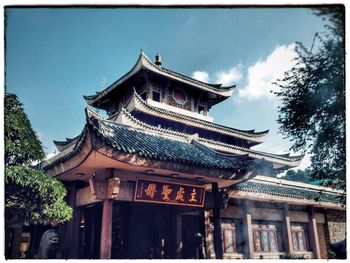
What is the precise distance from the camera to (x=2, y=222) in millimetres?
4551

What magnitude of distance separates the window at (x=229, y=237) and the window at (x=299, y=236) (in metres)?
2.78

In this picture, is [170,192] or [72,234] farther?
[72,234]

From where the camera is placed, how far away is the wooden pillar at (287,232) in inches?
416

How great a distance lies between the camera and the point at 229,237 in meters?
9.80

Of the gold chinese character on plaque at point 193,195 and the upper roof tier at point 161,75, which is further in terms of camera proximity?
the upper roof tier at point 161,75

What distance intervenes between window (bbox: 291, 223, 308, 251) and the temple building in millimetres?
37

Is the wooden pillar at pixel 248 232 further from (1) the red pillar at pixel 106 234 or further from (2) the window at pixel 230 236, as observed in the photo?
(1) the red pillar at pixel 106 234

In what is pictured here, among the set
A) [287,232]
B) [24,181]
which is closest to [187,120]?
[287,232]

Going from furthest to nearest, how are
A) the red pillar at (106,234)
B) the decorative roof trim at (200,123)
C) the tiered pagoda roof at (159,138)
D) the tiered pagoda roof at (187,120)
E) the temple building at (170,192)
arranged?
the decorative roof trim at (200,123) < the tiered pagoda roof at (187,120) < the temple building at (170,192) < the tiered pagoda roof at (159,138) < the red pillar at (106,234)

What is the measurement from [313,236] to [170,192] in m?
7.57

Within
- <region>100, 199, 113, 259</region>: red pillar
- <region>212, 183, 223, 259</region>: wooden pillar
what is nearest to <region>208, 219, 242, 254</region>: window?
<region>212, 183, 223, 259</region>: wooden pillar

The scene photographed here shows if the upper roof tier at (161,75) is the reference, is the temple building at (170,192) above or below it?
below

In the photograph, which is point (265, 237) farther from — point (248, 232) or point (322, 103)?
point (322, 103)

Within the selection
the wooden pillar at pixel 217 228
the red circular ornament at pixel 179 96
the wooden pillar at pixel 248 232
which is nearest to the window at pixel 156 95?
the red circular ornament at pixel 179 96
